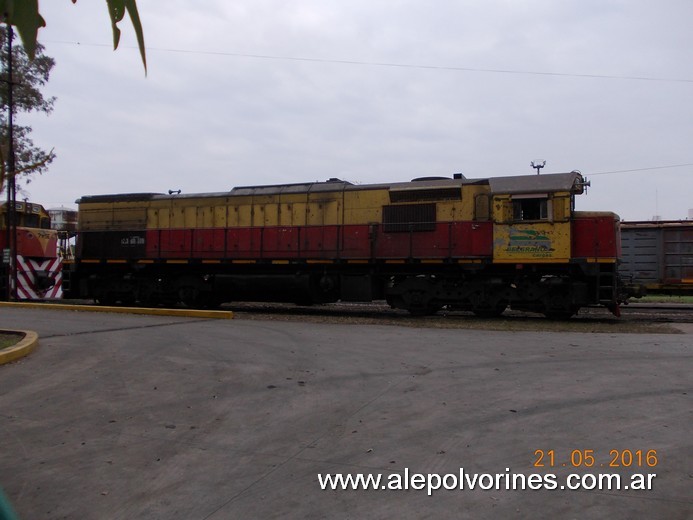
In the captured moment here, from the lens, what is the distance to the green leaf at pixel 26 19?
1.29m

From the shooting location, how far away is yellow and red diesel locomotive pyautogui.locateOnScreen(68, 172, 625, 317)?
14.1 meters

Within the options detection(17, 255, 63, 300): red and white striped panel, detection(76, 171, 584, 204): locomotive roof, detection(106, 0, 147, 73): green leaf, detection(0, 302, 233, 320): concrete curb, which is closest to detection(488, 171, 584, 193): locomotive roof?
detection(76, 171, 584, 204): locomotive roof

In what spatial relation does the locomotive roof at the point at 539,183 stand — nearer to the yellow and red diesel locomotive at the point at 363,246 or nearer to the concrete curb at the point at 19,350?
the yellow and red diesel locomotive at the point at 363,246

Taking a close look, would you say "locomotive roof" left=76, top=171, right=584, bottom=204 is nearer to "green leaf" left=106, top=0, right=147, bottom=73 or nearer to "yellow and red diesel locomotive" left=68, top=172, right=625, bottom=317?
"yellow and red diesel locomotive" left=68, top=172, right=625, bottom=317

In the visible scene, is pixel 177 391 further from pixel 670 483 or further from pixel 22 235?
pixel 22 235

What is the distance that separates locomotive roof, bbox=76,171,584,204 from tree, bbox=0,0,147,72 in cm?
1398

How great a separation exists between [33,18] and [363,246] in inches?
583

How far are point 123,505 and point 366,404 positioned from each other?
2780 millimetres

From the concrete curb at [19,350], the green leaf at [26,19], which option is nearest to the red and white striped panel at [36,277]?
the concrete curb at [19,350]

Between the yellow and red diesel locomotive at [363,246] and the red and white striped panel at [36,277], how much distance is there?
1995 mm

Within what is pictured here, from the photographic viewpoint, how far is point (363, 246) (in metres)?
16.1

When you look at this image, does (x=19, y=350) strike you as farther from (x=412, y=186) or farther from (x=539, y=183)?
(x=539, y=183)

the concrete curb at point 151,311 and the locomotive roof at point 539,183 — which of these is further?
the concrete curb at point 151,311

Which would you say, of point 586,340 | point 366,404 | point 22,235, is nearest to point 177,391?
point 366,404
